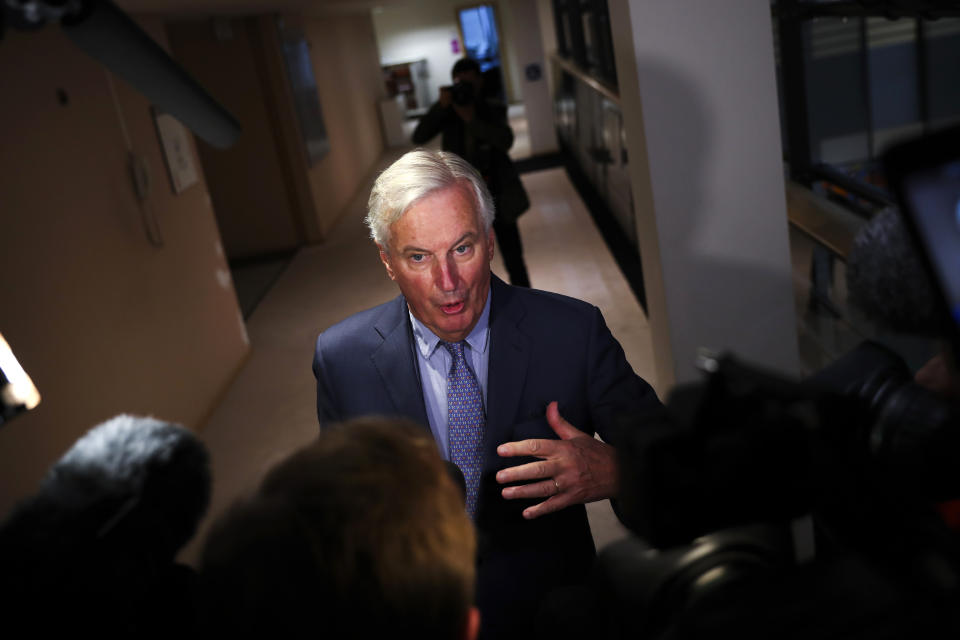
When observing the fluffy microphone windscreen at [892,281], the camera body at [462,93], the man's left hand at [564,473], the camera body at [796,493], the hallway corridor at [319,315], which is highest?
the camera body at [462,93]

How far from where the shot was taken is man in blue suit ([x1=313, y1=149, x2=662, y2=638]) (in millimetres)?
1529

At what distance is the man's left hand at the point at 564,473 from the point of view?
1.32 m

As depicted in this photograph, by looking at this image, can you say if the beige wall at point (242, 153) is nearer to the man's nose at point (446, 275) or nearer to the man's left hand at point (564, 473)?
the man's nose at point (446, 275)

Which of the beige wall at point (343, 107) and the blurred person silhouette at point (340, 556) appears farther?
the beige wall at point (343, 107)

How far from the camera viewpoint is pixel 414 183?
5.00 ft

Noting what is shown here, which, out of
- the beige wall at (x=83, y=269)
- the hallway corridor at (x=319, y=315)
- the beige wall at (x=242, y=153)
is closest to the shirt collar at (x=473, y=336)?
the hallway corridor at (x=319, y=315)

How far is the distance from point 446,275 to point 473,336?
0.17m

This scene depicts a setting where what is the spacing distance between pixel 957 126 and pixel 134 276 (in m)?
3.86

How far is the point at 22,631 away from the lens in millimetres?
564

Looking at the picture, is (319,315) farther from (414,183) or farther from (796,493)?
(796,493)

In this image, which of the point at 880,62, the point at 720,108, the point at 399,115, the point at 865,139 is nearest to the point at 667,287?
the point at 720,108

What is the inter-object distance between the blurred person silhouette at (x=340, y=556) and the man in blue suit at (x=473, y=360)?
0.83m

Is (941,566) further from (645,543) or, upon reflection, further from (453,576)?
(453,576)

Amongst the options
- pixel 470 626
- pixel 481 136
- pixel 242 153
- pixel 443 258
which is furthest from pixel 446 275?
pixel 242 153
